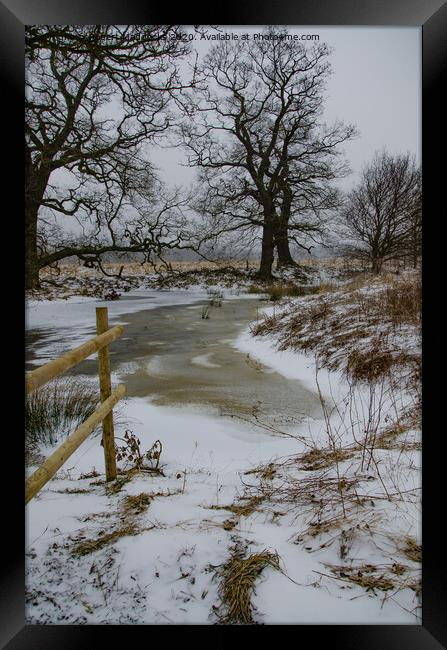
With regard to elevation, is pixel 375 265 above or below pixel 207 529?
above

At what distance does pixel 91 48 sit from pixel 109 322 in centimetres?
134

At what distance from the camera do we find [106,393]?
214cm

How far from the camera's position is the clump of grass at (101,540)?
1.64 m

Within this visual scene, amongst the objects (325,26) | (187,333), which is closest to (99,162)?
(187,333)

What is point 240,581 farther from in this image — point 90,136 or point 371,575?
point 90,136

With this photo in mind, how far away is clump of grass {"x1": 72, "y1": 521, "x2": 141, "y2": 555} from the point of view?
1.64 meters

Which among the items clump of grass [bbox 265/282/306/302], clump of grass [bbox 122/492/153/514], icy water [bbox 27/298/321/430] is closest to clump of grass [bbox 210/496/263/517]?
clump of grass [bbox 122/492/153/514]

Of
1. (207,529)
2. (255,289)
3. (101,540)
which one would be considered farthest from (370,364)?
(101,540)

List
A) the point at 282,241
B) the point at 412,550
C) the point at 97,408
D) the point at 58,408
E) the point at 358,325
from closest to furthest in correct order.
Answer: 1. the point at 412,550
2. the point at 97,408
3. the point at 58,408
4. the point at 282,241
5. the point at 358,325

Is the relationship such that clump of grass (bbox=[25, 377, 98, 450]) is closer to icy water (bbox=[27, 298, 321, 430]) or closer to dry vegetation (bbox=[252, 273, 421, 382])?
icy water (bbox=[27, 298, 321, 430])

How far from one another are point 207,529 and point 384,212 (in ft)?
6.00
